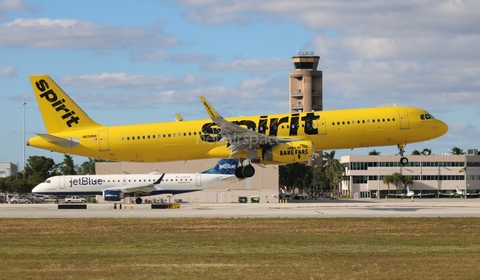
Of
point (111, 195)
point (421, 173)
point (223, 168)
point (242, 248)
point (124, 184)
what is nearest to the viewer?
point (242, 248)

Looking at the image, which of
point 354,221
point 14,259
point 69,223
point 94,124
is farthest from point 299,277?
point 94,124

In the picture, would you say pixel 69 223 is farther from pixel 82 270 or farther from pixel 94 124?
pixel 82 270

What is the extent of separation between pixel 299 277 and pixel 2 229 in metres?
29.9

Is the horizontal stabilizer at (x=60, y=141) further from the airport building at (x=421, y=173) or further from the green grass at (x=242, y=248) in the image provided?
the airport building at (x=421, y=173)

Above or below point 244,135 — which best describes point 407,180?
below

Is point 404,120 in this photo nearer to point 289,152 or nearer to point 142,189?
point 289,152

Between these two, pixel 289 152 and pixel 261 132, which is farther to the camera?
pixel 261 132

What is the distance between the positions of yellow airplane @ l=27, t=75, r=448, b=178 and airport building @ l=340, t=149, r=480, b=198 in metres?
126

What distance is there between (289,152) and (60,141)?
19.4 meters

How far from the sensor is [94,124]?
68.3 meters

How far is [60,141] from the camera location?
65938 millimetres

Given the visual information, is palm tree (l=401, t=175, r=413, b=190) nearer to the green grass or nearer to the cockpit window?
the cockpit window

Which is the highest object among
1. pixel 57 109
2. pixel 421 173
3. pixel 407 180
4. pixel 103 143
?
pixel 57 109

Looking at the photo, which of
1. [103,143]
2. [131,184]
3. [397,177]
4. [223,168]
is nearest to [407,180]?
[397,177]
